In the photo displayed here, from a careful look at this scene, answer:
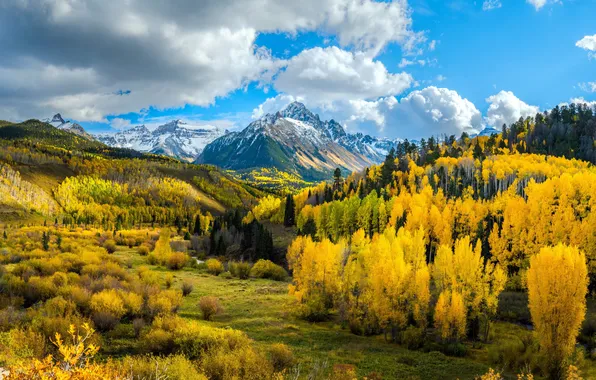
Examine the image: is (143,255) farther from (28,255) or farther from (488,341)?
(488,341)

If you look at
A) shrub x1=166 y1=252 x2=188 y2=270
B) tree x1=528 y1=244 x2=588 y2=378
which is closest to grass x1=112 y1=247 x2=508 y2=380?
tree x1=528 y1=244 x2=588 y2=378

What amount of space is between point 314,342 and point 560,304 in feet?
78.8

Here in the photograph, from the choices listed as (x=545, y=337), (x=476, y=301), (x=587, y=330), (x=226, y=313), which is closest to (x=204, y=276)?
(x=226, y=313)

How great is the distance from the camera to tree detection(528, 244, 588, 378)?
1223 inches

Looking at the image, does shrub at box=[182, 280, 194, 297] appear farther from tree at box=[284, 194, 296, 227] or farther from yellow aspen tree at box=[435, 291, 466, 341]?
tree at box=[284, 194, 296, 227]

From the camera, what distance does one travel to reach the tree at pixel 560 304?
31.1 m

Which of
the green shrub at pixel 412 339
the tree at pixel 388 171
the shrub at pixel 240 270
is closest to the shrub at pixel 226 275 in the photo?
the shrub at pixel 240 270

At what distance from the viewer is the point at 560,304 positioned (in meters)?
31.5

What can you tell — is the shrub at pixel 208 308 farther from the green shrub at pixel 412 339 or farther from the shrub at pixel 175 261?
the shrub at pixel 175 261

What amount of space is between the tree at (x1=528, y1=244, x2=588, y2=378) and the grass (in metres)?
6.15

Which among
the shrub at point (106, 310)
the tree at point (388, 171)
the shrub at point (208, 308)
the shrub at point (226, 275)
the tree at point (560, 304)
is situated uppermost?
the tree at point (388, 171)

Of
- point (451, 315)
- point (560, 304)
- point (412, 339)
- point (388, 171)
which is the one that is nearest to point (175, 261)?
point (412, 339)

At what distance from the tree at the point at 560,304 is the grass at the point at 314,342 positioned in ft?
20.2

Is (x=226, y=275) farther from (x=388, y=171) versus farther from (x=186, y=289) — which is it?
(x=388, y=171)
